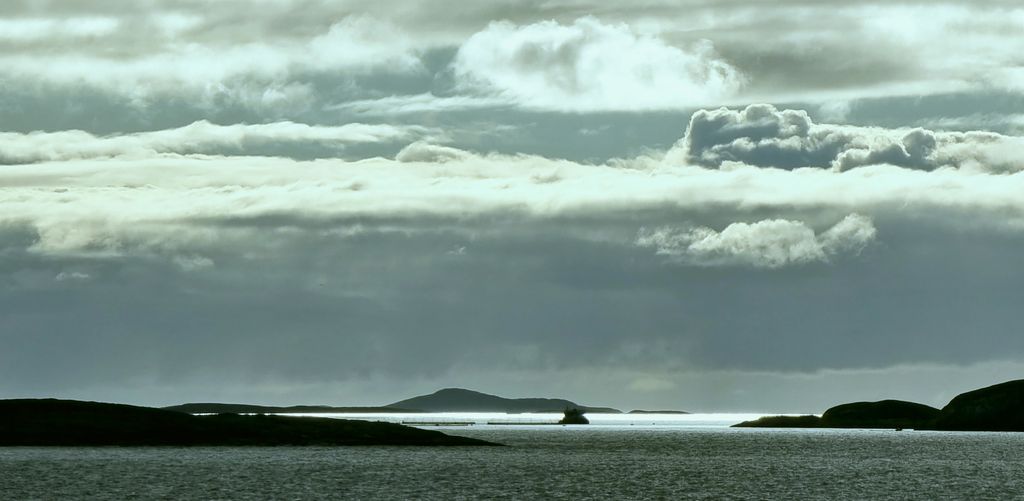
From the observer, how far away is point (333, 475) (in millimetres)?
149625

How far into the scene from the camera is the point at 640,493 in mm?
130500

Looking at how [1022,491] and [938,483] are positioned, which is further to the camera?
[938,483]

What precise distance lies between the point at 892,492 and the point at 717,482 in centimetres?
2206

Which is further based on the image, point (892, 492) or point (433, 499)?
point (892, 492)

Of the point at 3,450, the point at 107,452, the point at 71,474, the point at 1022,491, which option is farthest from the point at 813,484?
the point at 3,450

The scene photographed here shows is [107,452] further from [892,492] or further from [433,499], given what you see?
[892,492]

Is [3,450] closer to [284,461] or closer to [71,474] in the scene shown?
[284,461]

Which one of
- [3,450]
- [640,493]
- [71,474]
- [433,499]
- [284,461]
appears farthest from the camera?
[3,450]

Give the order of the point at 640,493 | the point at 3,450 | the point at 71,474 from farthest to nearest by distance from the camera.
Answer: the point at 3,450
the point at 71,474
the point at 640,493

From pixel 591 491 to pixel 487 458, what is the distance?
68297 mm

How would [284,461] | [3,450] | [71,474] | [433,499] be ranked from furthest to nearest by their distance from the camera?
[3,450], [284,461], [71,474], [433,499]

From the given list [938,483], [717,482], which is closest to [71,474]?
[717,482]

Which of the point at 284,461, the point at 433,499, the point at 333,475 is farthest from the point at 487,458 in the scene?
the point at 433,499

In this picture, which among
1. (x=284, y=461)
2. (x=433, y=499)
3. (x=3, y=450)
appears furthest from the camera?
(x=3, y=450)
